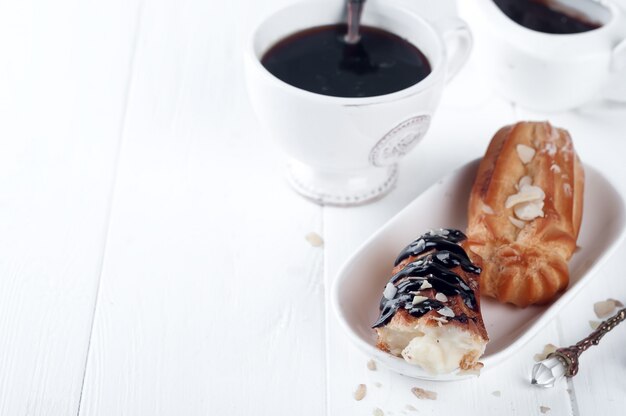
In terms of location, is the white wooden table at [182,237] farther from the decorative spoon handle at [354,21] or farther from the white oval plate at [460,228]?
the decorative spoon handle at [354,21]

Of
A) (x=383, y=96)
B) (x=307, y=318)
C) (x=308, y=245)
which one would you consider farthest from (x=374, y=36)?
(x=307, y=318)

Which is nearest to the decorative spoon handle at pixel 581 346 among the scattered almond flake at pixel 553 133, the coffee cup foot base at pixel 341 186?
the scattered almond flake at pixel 553 133

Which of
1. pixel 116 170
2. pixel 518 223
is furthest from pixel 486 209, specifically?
pixel 116 170

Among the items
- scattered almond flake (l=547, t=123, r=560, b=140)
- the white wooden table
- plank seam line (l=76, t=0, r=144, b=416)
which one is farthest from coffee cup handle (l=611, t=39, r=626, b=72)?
plank seam line (l=76, t=0, r=144, b=416)

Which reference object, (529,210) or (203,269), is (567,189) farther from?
(203,269)

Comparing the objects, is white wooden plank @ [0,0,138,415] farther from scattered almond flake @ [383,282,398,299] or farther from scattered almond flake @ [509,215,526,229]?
scattered almond flake @ [509,215,526,229]

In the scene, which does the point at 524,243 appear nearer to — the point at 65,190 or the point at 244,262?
the point at 244,262
